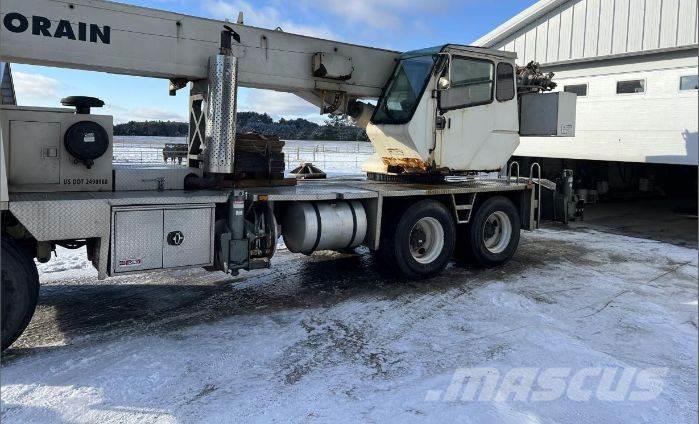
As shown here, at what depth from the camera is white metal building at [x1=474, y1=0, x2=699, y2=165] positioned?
492 inches

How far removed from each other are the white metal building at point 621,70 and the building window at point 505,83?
5346 mm

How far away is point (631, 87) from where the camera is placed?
1360 centimetres

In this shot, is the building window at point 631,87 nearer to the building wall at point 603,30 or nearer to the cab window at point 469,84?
the building wall at point 603,30

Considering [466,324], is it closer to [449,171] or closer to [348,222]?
[348,222]

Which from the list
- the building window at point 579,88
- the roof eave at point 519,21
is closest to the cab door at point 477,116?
the building window at point 579,88

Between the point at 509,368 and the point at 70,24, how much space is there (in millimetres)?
5652

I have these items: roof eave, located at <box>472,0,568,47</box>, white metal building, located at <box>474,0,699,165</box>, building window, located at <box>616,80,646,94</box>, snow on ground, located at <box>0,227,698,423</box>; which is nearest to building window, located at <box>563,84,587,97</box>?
white metal building, located at <box>474,0,699,165</box>

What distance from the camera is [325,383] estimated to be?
181 inches

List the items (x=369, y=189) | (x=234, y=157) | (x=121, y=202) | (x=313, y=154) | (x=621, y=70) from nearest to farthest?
(x=121, y=202) < (x=234, y=157) < (x=369, y=189) < (x=621, y=70) < (x=313, y=154)

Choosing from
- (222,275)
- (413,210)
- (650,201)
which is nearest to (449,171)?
(413,210)

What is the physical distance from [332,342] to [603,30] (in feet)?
39.8

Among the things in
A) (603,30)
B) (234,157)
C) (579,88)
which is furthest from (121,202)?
(579,88)

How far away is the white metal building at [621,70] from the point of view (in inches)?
492

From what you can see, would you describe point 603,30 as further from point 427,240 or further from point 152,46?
point 152,46
